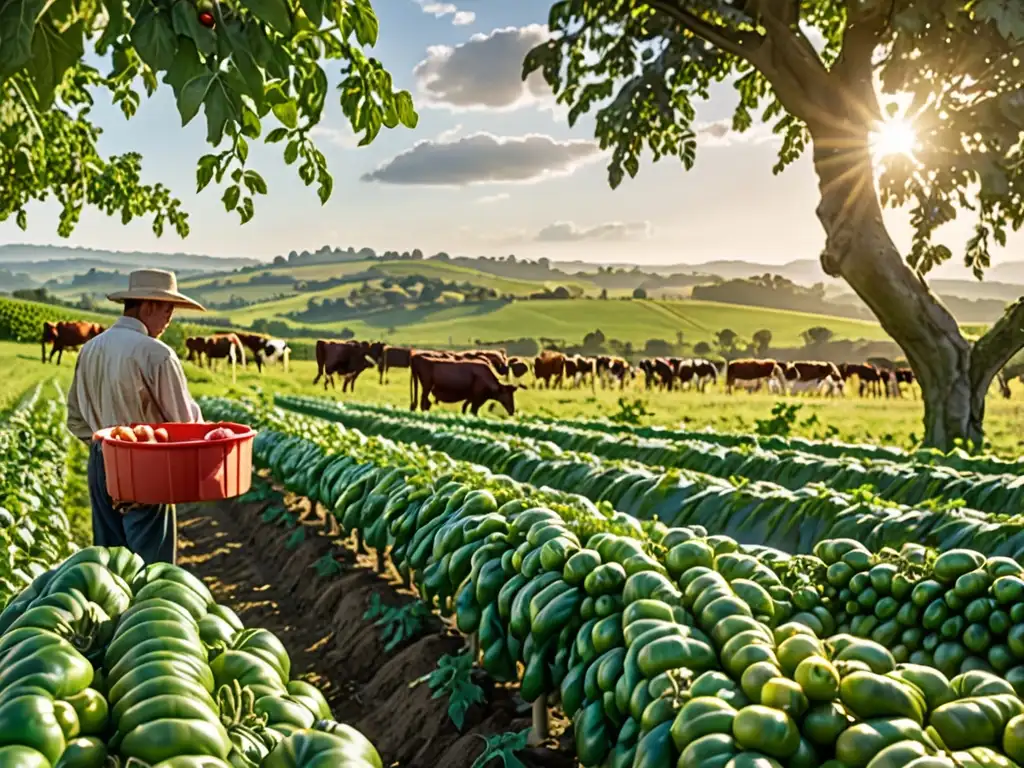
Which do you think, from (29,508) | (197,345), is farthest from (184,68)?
(197,345)

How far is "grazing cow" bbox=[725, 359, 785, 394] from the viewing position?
136ft

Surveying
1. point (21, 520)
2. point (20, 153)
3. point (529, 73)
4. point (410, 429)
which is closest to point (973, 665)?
point (21, 520)

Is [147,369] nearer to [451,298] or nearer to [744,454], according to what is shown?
[744,454]

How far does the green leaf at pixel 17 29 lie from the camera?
2328mm

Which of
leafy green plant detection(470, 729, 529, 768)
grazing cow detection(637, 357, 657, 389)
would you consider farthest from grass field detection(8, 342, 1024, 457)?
leafy green plant detection(470, 729, 529, 768)

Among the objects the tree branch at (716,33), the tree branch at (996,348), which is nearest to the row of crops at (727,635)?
the tree branch at (716,33)

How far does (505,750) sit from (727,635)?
1.40 metres

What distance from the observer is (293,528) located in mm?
9469

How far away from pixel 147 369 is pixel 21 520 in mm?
1770

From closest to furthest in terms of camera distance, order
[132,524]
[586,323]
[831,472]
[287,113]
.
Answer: [287,113], [132,524], [831,472], [586,323]

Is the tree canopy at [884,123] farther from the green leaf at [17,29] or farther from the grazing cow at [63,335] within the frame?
the grazing cow at [63,335]

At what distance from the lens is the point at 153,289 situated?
534cm

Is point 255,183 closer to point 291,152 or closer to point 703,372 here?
point 291,152

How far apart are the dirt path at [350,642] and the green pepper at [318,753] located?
7.02 feet
